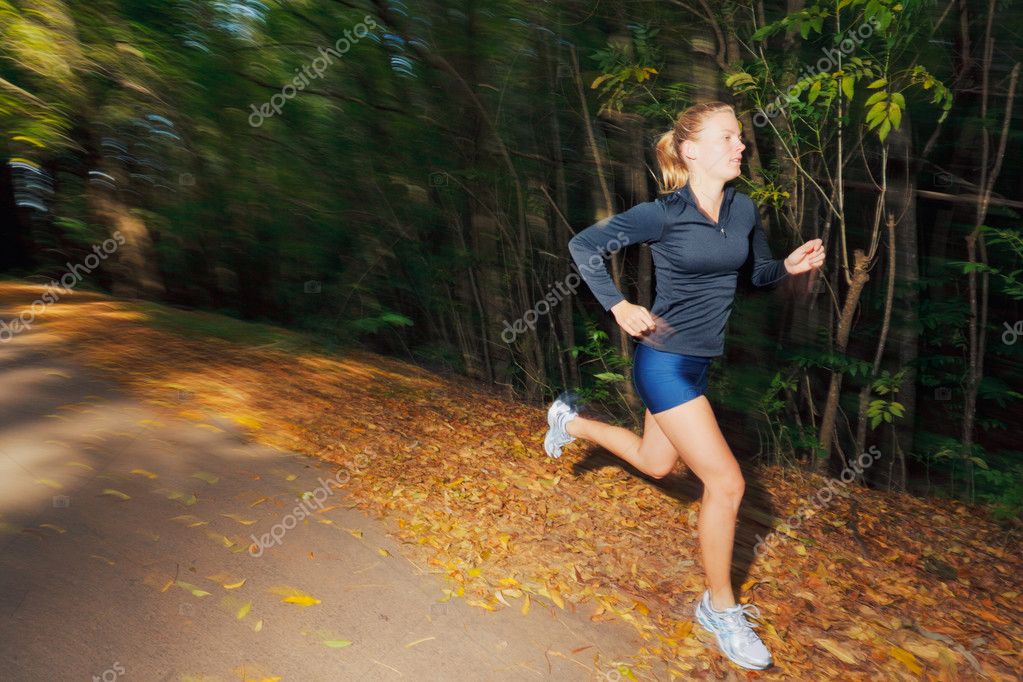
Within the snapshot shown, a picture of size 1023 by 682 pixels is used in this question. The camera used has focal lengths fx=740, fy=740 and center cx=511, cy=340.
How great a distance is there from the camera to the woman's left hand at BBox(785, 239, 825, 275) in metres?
3.22

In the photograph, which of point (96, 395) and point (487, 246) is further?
point (487, 246)

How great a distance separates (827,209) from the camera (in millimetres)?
6008

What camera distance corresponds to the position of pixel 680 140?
332 centimetres

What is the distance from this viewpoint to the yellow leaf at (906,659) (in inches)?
130

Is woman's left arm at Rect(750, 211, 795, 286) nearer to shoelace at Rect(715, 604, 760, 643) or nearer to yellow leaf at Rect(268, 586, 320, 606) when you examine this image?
shoelace at Rect(715, 604, 760, 643)

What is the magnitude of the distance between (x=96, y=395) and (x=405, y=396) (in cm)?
215

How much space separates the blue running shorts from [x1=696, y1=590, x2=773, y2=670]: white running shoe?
90 centimetres

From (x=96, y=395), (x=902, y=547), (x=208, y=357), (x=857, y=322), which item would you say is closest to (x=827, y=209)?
(x=857, y=322)

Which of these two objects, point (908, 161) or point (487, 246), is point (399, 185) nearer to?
point (487, 246)

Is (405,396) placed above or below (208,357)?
below

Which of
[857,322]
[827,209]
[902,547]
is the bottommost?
[902,547]

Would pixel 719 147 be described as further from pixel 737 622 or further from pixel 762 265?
pixel 737 622

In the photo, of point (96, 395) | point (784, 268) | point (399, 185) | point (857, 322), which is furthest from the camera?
point (399, 185)

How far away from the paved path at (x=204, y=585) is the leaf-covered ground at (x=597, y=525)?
25 centimetres
